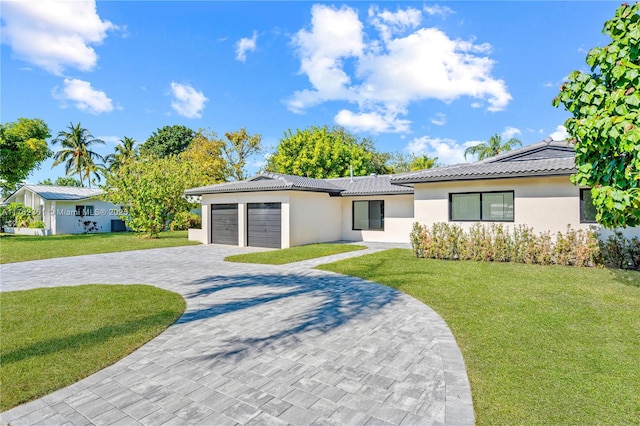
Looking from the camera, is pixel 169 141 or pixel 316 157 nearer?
pixel 316 157

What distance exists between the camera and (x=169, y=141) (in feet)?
149

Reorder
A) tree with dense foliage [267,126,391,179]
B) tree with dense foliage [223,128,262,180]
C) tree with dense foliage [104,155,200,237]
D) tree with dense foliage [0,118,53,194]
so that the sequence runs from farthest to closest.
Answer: tree with dense foliage [223,128,262,180] → tree with dense foliage [267,126,391,179] → tree with dense foliage [0,118,53,194] → tree with dense foliage [104,155,200,237]

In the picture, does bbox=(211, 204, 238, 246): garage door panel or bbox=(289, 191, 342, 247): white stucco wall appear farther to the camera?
bbox=(211, 204, 238, 246): garage door panel

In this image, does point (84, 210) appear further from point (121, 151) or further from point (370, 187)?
point (370, 187)

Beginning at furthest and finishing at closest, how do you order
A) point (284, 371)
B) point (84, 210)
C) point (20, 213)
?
1. point (84, 210)
2. point (20, 213)
3. point (284, 371)

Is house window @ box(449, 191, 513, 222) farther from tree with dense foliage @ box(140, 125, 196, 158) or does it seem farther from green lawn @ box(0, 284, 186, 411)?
tree with dense foliage @ box(140, 125, 196, 158)

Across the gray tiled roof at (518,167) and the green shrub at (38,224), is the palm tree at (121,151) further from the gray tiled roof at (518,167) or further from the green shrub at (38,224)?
the gray tiled roof at (518,167)

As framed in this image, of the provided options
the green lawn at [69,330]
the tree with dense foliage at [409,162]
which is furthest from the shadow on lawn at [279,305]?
the tree with dense foliage at [409,162]

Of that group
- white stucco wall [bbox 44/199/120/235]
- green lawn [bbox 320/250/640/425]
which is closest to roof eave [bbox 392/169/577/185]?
green lawn [bbox 320/250/640/425]

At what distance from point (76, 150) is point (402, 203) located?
42.7 meters

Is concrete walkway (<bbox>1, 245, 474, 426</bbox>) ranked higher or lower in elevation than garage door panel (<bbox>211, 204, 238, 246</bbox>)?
lower

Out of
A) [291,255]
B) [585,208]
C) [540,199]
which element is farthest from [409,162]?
[291,255]

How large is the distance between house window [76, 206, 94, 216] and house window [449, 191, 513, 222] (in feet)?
102

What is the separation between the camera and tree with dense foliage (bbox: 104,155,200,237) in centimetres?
2041
